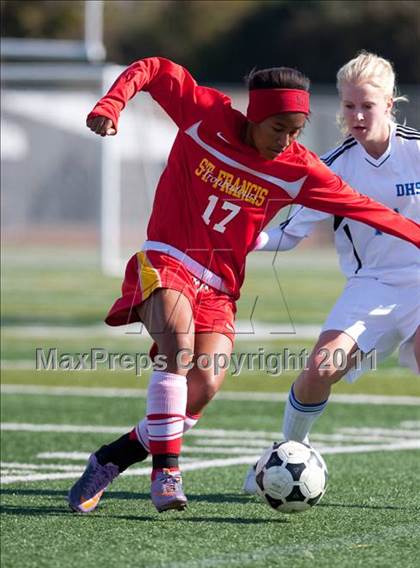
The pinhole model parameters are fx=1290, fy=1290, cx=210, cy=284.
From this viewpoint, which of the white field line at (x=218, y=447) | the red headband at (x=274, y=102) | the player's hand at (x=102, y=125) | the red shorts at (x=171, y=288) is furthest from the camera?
the white field line at (x=218, y=447)

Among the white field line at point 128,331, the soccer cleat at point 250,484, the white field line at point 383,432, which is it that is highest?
the soccer cleat at point 250,484

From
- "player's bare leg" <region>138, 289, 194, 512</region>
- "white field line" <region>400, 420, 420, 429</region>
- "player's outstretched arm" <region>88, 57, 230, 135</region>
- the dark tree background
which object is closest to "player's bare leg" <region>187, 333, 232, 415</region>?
"player's bare leg" <region>138, 289, 194, 512</region>

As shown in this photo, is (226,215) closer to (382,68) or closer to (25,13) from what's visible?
(382,68)

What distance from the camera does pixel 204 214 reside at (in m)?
5.21

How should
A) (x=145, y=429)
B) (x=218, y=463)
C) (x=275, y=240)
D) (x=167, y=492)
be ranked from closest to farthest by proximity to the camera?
(x=167, y=492) → (x=145, y=429) → (x=275, y=240) → (x=218, y=463)

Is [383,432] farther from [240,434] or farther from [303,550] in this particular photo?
[303,550]

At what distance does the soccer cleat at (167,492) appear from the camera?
4930 millimetres

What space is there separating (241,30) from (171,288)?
45657 mm

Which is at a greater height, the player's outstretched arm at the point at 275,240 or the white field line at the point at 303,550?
the player's outstretched arm at the point at 275,240

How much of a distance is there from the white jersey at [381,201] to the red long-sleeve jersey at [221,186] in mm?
417

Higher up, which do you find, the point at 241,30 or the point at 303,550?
the point at 303,550

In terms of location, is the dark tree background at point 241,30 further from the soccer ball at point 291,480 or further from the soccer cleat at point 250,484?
the soccer ball at point 291,480

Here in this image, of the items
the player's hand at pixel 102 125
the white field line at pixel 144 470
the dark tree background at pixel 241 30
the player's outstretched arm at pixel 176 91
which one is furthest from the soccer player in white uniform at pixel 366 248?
the dark tree background at pixel 241 30

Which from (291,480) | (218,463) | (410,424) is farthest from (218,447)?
(291,480)
